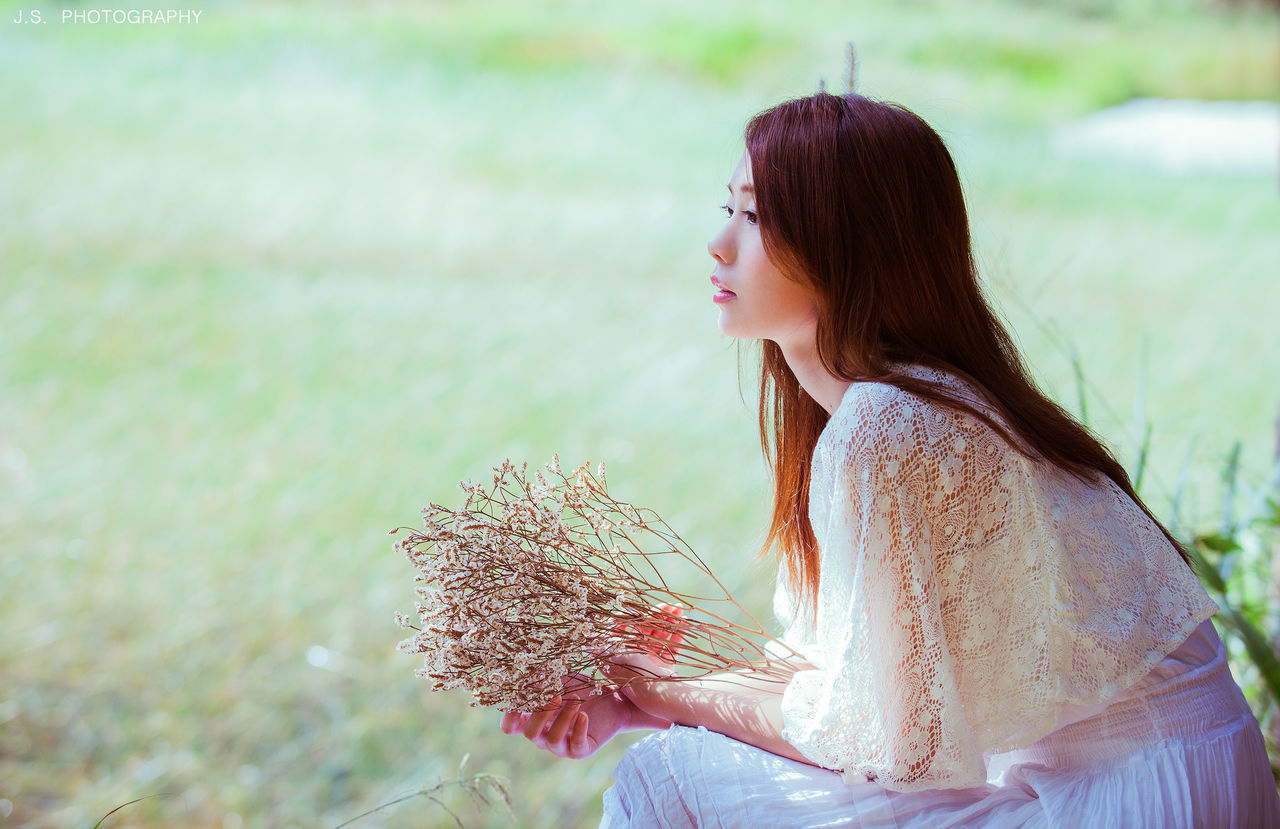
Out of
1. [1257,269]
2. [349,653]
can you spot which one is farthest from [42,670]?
[1257,269]

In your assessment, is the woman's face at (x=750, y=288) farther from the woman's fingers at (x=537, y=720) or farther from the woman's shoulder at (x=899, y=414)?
the woman's fingers at (x=537, y=720)

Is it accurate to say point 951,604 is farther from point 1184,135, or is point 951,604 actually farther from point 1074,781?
point 1184,135

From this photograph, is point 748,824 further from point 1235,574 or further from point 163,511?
point 163,511

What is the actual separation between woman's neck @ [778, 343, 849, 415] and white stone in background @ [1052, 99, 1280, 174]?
3391 mm

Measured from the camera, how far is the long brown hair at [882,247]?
Result: 3.42 feet

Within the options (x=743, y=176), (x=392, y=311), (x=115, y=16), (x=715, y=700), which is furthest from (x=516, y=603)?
(x=115, y=16)

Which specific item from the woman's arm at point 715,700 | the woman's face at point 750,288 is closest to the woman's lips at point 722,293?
the woman's face at point 750,288

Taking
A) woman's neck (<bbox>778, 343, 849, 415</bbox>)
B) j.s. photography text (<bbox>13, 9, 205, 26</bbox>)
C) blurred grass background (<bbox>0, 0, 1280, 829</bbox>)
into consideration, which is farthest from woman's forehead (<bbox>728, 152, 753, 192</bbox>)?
j.s. photography text (<bbox>13, 9, 205, 26</bbox>)

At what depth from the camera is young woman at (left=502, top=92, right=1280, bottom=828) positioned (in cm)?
95

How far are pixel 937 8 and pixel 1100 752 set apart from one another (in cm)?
349

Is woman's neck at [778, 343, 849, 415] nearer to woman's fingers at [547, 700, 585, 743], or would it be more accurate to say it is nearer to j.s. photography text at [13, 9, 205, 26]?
woman's fingers at [547, 700, 585, 743]

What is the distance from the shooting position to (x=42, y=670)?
2.61 m

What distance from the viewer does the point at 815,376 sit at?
1.12 m

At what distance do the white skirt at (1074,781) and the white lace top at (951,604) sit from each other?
43 millimetres
